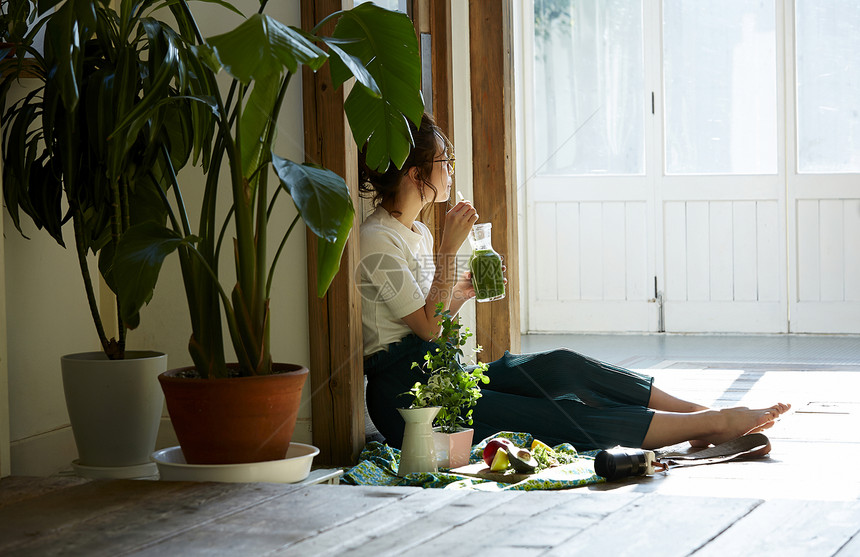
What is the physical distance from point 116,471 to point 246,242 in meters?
0.55

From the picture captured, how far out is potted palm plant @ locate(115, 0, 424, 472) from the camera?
1.62m

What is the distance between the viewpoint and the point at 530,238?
5.48 meters

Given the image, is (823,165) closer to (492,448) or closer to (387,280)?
(387,280)

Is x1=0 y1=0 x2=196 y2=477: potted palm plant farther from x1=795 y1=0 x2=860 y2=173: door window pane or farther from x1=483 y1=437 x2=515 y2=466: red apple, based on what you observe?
x1=795 y1=0 x2=860 y2=173: door window pane

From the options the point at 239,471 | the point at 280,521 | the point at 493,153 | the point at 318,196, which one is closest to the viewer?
the point at 280,521

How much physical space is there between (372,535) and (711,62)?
441 centimetres

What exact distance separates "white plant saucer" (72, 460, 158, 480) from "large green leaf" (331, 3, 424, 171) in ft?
2.49

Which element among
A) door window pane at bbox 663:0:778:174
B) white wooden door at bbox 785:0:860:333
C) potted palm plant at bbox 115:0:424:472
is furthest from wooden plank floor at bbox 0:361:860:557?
door window pane at bbox 663:0:778:174

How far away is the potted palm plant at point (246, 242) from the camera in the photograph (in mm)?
1625

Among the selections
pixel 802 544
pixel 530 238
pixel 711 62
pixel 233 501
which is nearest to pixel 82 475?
pixel 233 501

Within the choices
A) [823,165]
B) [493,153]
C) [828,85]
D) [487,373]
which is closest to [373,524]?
[487,373]

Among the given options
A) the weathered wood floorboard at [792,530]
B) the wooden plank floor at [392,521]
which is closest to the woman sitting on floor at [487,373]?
the wooden plank floor at [392,521]

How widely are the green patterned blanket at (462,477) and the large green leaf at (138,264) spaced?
25.7 inches

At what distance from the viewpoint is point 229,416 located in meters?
1.74
